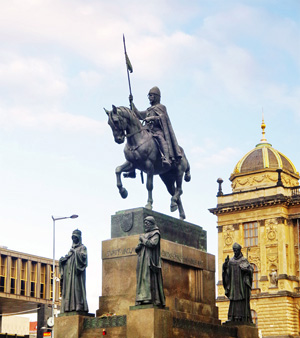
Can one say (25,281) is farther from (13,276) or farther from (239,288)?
(239,288)

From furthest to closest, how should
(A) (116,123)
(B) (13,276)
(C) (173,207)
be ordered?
(B) (13,276)
(C) (173,207)
(A) (116,123)

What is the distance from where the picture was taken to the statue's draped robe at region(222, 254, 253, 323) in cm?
2295

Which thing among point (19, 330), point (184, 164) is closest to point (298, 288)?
point (19, 330)

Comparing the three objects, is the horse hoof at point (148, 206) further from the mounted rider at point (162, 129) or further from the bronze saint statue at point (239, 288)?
the bronze saint statue at point (239, 288)

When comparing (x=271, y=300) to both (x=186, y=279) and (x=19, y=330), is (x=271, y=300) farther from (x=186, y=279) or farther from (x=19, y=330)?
(x=186, y=279)

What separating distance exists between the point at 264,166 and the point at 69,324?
6879 centimetres

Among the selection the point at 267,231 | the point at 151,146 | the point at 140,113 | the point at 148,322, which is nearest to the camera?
the point at 148,322

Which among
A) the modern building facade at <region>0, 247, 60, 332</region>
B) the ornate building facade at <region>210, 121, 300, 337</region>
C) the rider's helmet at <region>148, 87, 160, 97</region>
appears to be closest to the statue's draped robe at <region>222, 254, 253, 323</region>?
the rider's helmet at <region>148, 87, 160, 97</region>

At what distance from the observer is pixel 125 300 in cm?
2070

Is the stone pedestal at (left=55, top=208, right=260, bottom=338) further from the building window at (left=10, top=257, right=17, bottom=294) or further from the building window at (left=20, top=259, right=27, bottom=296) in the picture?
the building window at (left=20, top=259, right=27, bottom=296)

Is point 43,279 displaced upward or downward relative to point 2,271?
downward

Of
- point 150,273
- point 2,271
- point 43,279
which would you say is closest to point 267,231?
point 43,279

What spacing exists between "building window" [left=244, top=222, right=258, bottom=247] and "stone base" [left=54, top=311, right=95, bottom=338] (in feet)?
213

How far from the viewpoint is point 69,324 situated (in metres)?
20.7
